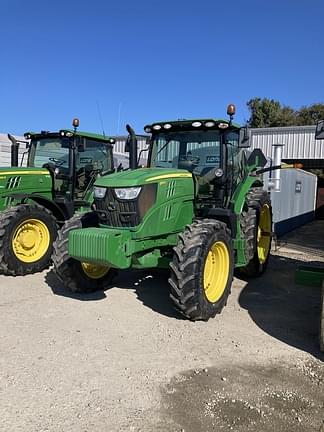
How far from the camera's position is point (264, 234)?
26.0ft

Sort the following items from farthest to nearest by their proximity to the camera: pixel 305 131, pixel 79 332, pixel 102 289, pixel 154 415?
pixel 305 131
pixel 102 289
pixel 79 332
pixel 154 415

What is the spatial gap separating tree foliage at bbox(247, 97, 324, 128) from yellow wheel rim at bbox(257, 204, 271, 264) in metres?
42.1

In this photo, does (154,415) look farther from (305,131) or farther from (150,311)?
(305,131)

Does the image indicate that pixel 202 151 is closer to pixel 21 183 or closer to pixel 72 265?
pixel 72 265

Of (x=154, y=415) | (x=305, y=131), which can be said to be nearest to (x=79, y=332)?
(x=154, y=415)

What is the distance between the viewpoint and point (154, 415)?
10.9ft

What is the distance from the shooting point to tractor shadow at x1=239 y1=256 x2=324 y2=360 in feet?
16.4

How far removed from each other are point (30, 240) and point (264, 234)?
394 cm

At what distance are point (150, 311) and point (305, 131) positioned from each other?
2188cm

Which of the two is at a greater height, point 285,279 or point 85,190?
point 85,190

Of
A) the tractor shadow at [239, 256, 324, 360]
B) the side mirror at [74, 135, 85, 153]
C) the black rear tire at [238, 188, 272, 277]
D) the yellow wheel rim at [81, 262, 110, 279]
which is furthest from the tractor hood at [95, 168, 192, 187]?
the side mirror at [74, 135, 85, 153]

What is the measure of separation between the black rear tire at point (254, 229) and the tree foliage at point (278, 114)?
4236cm

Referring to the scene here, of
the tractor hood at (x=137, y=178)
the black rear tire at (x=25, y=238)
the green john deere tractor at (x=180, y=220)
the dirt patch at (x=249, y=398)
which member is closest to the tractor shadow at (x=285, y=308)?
the green john deere tractor at (x=180, y=220)

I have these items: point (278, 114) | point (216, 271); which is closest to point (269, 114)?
point (278, 114)
